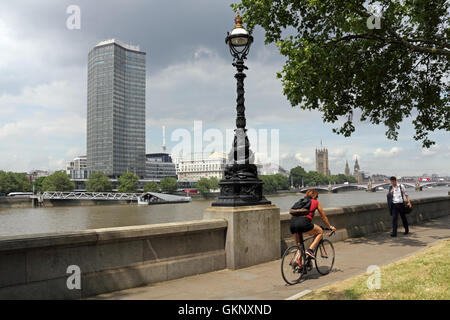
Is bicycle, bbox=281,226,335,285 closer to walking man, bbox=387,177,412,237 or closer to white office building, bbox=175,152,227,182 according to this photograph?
walking man, bbox=387,177,412,237

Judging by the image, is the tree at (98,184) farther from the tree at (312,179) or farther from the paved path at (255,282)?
the paved path at (255,282)

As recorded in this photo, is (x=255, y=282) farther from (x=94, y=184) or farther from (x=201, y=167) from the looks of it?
(x=201, y=167)

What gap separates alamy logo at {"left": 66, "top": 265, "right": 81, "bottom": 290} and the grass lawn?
3185 mm

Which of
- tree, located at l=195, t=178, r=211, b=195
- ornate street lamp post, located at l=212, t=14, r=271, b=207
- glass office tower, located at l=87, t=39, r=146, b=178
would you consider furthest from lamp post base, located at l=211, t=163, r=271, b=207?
glass office tower, located at l=87, t=39, r=146, b=178

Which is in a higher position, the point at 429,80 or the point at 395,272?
the point at 429,80

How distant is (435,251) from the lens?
7746mm

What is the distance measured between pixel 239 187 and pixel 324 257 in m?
2.14

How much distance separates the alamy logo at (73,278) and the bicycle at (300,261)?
3.12m

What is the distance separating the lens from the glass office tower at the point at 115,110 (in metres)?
148

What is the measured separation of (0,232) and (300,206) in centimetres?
3734

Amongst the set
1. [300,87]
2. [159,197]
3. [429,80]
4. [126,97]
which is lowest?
[159,197]

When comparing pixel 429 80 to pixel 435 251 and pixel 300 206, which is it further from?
pixel 300 206

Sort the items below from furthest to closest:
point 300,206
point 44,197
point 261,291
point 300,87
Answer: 1. point 44,197
2. point 300,87
3. point 300,206
4. point 261,291
